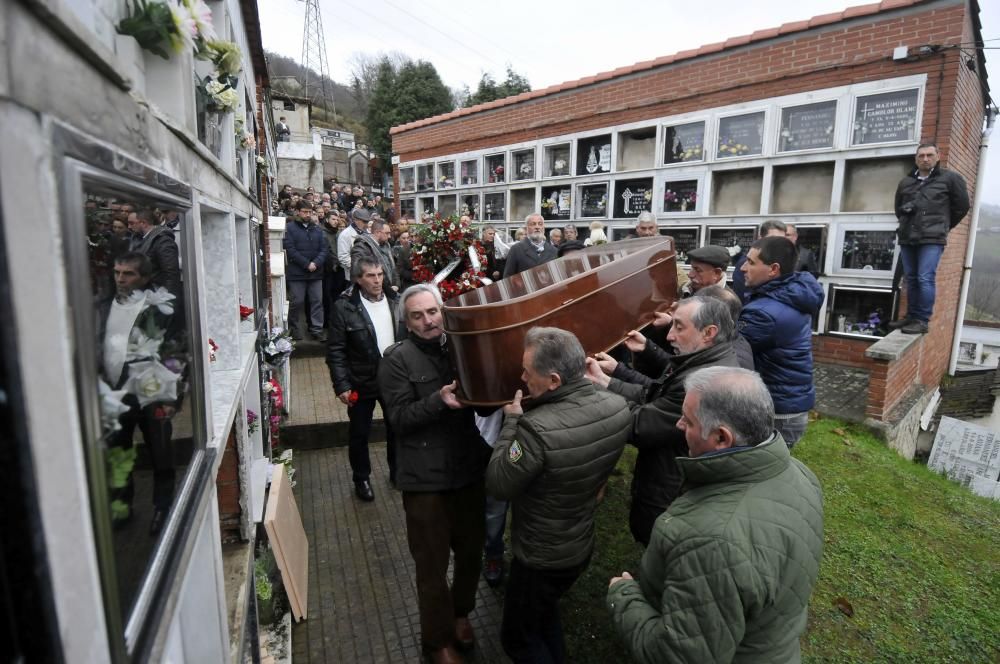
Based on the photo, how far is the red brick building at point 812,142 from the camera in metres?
5.56

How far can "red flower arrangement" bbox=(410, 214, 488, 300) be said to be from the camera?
17.4 feet

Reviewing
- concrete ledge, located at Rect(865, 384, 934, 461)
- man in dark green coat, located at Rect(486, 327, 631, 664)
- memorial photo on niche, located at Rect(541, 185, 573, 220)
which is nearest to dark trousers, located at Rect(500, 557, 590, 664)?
man in dark green coat, located at Rect(486, 327, 631, 664)

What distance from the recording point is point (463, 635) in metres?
2.78

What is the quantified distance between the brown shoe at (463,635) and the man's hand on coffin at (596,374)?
4.71 feet

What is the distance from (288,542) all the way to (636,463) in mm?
1951

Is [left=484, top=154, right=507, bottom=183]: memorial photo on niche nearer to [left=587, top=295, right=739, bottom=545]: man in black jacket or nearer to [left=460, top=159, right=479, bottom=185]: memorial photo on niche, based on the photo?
[left=460, top=159, right=479, bottom=185]: memorial photo on niche

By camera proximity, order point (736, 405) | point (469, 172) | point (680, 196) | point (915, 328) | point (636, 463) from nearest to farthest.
→ point (736, 405) → point (636, 463) → point (915, 328) → point (680, 196) → point (469, 172)

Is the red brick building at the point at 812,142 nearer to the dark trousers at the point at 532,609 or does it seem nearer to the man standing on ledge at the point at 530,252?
the man standing on ledge at the point at 530,252

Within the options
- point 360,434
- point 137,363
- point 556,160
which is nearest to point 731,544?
point 137,363

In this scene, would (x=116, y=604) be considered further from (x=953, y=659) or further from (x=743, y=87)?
(x=743, y=87)

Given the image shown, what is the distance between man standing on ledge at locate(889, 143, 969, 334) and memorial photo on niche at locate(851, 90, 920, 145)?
326 millimetres

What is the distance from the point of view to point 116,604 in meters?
0.83

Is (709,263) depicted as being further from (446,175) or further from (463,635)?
(446,175)

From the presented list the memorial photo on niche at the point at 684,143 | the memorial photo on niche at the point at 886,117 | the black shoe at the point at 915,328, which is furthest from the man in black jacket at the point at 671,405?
the memorial photo on niche at the point at 684,143
